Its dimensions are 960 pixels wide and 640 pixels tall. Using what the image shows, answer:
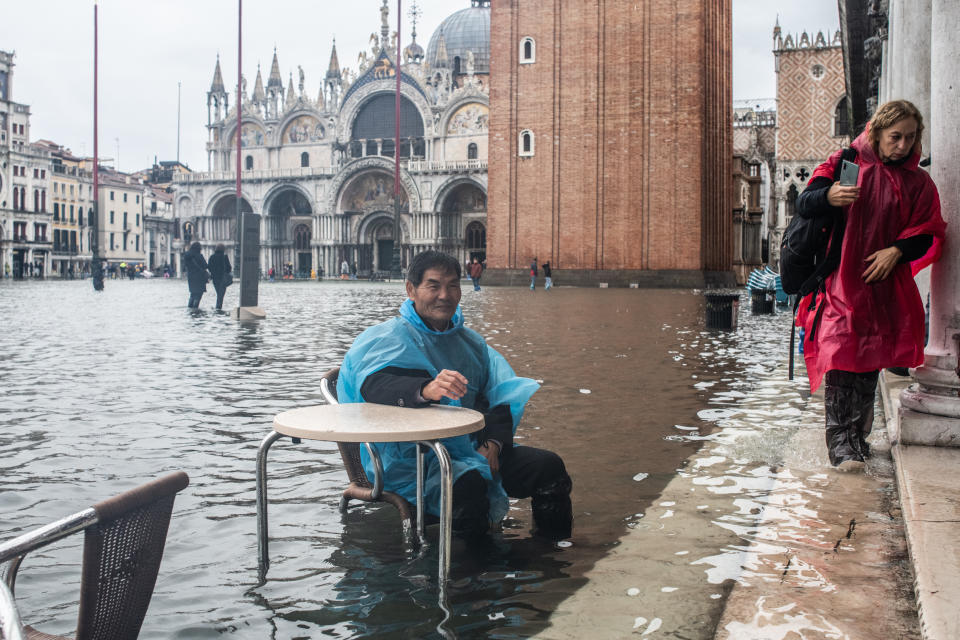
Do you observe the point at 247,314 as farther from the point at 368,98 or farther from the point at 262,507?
the point at 368,98

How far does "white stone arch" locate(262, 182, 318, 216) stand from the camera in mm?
62781

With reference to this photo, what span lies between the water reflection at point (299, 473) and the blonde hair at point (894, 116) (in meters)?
1.64

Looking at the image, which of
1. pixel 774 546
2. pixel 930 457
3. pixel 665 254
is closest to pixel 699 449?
pixel 930 457

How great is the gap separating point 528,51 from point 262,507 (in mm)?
36084

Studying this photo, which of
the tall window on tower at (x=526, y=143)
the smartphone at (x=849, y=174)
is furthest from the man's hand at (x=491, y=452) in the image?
the tall window on tower at (x=526, y=143)

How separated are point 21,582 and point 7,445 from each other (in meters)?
2.47

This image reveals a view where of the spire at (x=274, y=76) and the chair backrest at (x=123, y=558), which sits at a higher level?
the spire at (x=274, y=76)

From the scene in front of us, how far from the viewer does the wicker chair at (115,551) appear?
1656mm

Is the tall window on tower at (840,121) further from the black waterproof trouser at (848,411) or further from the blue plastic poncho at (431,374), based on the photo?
the blue plastic poncho at (431,374)

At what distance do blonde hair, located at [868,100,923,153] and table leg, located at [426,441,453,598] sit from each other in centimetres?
253

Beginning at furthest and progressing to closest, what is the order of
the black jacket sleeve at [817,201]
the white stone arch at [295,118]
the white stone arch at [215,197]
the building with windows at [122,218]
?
the building with windows at [122,218]
the white stone arch at [215,197]
the white stone arch at [295,118]
the black jacket sleeve at [817,201]

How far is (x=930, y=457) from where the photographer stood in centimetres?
402

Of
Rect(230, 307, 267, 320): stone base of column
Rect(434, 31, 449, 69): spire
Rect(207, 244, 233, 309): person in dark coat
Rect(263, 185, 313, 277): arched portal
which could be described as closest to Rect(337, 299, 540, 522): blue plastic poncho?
Rect(230, 307, 267, 320): stone base of column

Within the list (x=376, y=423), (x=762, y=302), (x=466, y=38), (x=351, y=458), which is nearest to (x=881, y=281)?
(x=351, y=458)
